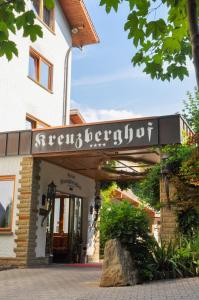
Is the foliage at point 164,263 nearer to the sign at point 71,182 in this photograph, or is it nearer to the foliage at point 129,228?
the foliage at point 129,228

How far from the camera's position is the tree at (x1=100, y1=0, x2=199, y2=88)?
3.44 m

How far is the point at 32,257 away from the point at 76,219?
3827mm

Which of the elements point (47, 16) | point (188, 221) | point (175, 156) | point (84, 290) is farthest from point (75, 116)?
point (84, 290)

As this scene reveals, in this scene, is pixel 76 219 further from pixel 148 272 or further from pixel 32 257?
pixel 148 272

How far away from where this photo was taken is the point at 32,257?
1224 centimetres

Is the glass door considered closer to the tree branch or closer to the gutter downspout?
the gutter downspout

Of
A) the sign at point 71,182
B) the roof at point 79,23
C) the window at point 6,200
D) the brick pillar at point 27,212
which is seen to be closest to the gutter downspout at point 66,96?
the roof at point 79,23

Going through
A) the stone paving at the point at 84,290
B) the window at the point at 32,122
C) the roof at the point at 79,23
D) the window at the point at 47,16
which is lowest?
the stone paving at the point at 84,290

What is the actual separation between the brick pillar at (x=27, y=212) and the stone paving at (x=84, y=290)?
256 centimetres

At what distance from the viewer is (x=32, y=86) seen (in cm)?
1677

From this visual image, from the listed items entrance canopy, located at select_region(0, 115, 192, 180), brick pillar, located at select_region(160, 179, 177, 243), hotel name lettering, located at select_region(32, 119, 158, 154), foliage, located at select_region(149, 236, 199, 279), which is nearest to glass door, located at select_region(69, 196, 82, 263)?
entrance canopy, located at select_region(0, 115, 192, 180)

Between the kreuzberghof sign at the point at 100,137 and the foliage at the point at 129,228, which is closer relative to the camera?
the foliage at the point at 129,228

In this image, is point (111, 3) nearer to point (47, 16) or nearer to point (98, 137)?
point (98, 137)

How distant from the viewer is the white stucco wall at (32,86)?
15.5 m
